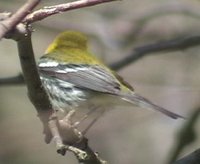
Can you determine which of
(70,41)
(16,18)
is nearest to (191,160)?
(16,18)

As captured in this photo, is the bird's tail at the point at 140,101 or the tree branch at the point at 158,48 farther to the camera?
the tree branch at the point at 158,48

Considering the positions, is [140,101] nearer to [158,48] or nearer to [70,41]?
[158,48]

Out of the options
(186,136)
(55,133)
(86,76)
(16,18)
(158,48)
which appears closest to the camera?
(16,18)

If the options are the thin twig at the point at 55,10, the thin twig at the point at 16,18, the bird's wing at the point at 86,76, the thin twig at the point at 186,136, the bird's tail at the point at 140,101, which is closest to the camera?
the thin twig at the point at 16,18

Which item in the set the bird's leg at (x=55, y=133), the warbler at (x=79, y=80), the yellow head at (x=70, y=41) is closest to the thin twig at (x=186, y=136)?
the warbler at (x=79, y=80)

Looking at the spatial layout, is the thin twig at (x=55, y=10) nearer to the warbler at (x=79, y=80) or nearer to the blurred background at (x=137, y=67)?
the warbler at (x=79, y=80)

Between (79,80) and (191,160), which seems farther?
(79,80)

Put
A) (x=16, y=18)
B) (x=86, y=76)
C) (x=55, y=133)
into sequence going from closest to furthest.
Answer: (x=16, y=18) → (x=55, y=133) → (x=86, y=76)
